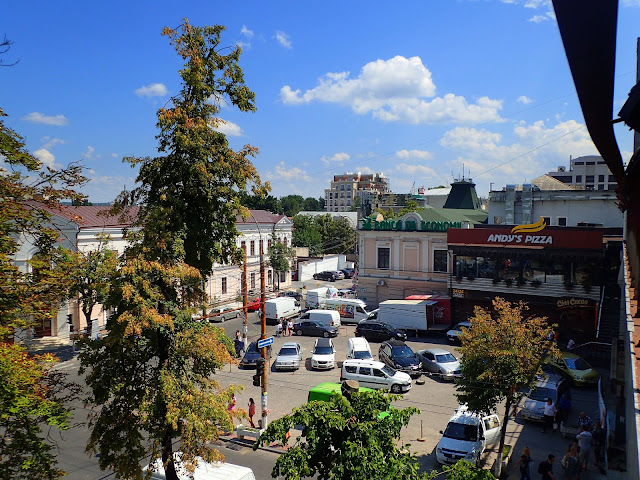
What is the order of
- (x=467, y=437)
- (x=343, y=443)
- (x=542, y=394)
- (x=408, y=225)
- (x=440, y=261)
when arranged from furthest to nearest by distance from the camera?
(x=408, y=225) < (x=440, y=261) < (x=542, y=394) < (x=467, y=437) < (x=343, y=443)

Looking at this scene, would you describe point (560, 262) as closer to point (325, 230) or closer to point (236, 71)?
point (236, 71)

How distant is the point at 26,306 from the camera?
7.80 metres

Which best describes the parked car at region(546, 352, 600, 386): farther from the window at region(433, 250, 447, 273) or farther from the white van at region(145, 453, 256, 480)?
the white van at region(145, 453, 256, 480)

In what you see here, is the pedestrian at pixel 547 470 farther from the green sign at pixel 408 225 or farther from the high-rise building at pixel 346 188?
the high-rise building at pixel 346 188

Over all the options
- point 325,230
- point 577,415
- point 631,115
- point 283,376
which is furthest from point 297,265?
point 631,115

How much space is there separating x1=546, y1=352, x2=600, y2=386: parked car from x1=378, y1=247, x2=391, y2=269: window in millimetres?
16853

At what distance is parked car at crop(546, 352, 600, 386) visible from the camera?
2105cm

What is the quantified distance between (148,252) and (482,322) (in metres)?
10.5

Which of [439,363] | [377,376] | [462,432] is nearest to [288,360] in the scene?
[377,376]

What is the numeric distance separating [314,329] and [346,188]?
134717 millimetres

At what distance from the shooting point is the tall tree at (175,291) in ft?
29.1

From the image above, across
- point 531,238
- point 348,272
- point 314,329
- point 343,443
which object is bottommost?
point 314,329

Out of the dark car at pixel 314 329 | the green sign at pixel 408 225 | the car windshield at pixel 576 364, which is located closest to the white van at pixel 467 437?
the car windshield at pixel 576 364

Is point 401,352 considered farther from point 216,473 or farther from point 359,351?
point 216,473
